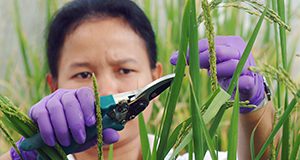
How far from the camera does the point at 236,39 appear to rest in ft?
2.74

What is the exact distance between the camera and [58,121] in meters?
0.69

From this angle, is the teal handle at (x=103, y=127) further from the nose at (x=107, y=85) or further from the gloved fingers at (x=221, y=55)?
the nose at (x=107, y=85)

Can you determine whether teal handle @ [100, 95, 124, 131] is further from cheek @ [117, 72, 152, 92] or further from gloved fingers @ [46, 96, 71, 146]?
cheek @ [117, 72, 152, 92]

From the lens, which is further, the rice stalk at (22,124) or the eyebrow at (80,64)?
the eyebrow at (80,64)

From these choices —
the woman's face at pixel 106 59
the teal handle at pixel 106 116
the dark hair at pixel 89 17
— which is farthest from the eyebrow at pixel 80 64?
the teal handle at pixel 106 116

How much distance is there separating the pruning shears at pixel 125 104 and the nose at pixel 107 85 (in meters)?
0.44

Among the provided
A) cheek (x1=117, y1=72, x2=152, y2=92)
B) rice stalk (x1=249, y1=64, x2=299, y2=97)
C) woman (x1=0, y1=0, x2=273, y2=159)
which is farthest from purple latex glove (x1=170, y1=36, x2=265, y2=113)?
cheek (x1=117, y1=72, x2=152, y2=92)

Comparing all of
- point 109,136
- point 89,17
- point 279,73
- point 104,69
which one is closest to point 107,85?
point 104,69

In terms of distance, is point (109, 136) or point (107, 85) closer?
point (109, 136)

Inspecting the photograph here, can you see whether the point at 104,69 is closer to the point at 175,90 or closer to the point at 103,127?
the point at 103,127

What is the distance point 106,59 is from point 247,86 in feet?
1.54

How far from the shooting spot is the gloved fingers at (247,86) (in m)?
0.78

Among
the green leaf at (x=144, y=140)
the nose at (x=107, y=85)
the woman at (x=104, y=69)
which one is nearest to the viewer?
the green leaf at (x=144, y=140)

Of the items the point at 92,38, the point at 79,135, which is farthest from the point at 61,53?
the point at 79,135
